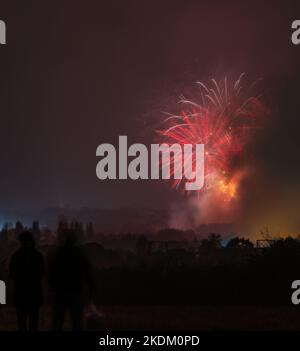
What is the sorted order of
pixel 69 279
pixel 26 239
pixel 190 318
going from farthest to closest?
pixel 190 318, pixel 26 239, pixel 69 279

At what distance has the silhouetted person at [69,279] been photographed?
34.4ft

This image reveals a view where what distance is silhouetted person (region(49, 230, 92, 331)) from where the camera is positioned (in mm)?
10492

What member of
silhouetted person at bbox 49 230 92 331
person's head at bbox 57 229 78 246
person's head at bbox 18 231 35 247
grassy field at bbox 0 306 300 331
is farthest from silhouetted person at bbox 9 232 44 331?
grassy field at bbox 0 306 300 331

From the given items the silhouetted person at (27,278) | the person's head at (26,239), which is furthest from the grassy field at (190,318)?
the person's head at (26,239)

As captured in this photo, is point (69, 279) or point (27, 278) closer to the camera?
point (69, 279)

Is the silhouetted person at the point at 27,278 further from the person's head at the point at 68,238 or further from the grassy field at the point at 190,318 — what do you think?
the grassy field at the point at 190,318

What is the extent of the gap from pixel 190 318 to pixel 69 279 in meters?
6.52

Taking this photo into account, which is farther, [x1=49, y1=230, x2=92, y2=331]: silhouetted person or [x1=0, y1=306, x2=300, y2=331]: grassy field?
[x1=0, y1=306, x2=300, y2=331]: grassy field

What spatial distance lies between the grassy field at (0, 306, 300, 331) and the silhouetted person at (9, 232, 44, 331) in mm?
3482

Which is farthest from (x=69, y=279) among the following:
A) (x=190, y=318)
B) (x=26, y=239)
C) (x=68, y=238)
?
(x=190, y=318)

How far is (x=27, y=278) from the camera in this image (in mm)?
10680

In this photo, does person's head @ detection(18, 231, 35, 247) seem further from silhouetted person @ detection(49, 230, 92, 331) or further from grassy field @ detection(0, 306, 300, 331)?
grassy field @ detection(0, 306, 300, 331)

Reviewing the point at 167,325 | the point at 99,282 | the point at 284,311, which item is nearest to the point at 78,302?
the point at 167,325

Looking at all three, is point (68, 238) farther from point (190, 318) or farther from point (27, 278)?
point (190, 318)
